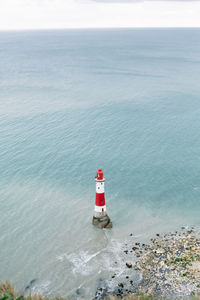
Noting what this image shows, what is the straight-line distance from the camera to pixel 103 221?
19.8 meters

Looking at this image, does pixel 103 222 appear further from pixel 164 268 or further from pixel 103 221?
pixel 164 268

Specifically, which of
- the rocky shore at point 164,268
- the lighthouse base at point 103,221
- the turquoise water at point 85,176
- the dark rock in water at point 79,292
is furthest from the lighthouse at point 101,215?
the dark rock in water at point 79,292

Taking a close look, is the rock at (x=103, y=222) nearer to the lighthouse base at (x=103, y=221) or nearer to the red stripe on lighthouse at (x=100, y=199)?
the lighthouse base at (x=103, y=221)

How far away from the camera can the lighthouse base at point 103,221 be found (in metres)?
19.8

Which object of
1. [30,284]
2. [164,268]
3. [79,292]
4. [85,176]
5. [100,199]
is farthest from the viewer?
[85,176]

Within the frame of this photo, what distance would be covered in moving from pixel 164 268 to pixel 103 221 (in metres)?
5.33

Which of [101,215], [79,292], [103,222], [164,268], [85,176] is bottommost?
[79,292]

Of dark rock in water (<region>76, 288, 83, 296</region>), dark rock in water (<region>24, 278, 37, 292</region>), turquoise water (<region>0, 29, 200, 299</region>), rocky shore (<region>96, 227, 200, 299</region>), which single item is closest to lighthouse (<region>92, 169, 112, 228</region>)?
turquoise water (<region>0, 29, 200, 299</region>)

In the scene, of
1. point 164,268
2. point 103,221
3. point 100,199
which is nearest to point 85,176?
point 103,221

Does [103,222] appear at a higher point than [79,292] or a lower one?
higher

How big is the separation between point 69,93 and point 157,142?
27.9m

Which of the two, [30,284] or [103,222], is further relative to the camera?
[103,222]

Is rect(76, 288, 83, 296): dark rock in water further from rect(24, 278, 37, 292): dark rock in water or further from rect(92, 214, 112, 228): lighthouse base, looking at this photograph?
rect(92, 214, 112, 228): lighthouse base

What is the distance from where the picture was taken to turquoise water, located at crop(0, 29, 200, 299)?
17172 millimetres
